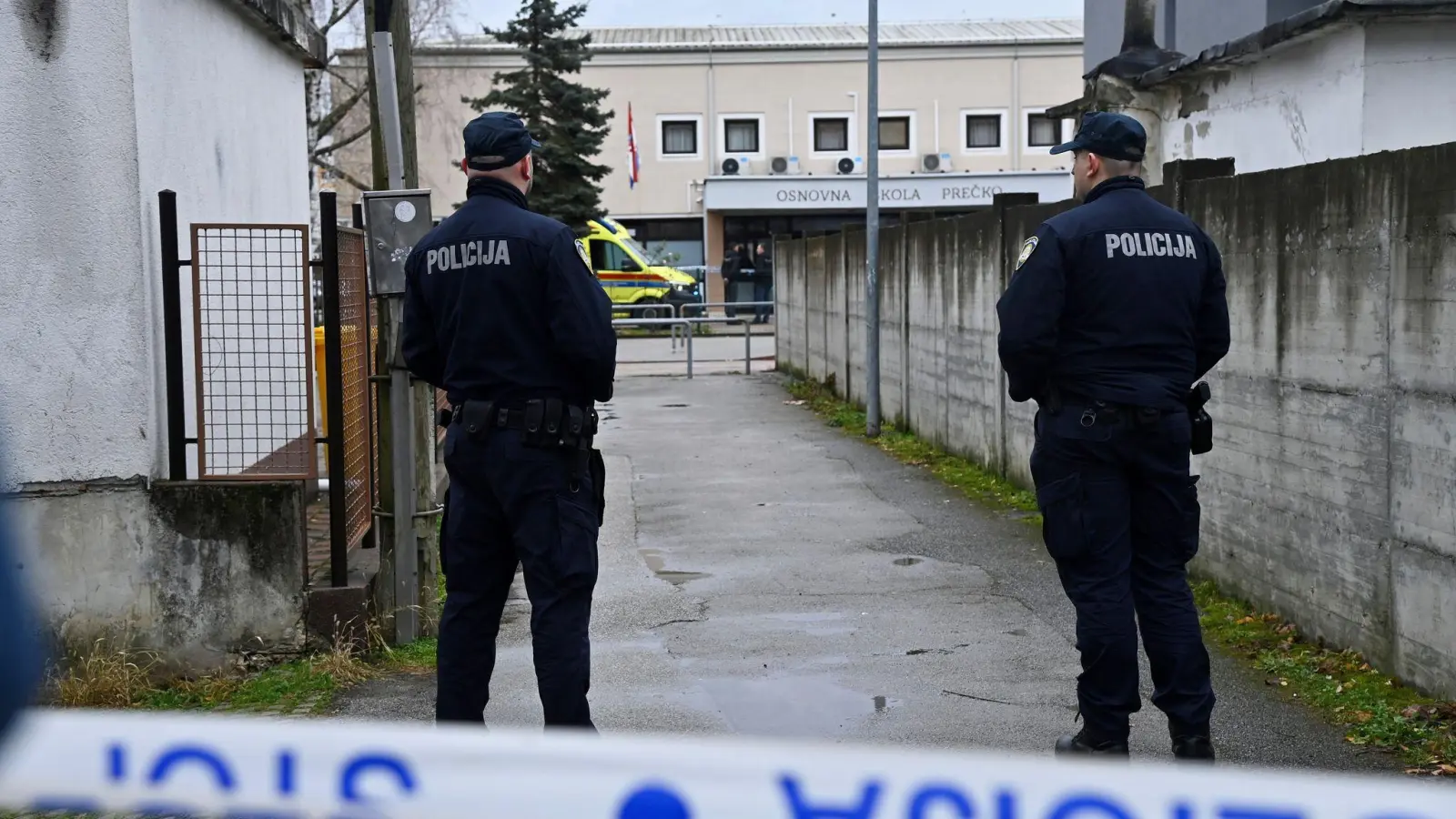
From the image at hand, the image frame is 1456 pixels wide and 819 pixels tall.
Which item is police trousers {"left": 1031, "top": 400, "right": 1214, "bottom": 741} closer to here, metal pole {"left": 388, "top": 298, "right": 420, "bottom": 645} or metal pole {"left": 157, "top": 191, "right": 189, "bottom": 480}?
metal pole {"left": 388, "top": 298, "right": 420, "bottom": 645}

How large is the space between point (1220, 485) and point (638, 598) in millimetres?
2928

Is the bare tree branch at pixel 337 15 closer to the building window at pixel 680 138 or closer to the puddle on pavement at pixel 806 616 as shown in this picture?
the building window at pixel 680 138

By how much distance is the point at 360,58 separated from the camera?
40.2 metres

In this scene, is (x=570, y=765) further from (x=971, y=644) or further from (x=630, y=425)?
(x=630, y=425)

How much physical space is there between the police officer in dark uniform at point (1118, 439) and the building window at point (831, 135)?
132 ft

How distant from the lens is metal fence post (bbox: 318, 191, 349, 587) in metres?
6.92

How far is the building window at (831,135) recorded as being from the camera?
1764 inches

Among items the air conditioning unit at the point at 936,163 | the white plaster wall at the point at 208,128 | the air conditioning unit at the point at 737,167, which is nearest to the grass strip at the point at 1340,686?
the white plaster wall at the point at 208,128

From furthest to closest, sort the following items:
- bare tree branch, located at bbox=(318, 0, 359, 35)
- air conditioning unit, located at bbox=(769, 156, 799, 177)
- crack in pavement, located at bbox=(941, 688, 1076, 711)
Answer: air conditioning unit, located at bbox=(769, 156, 799, 177)
bare tree branch, located at bbox=(318, 0, 359, 35)
crack in pavement, located at bbox=(941, 688, 1076, 711)

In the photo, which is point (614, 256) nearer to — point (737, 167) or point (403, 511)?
point (737, 167)

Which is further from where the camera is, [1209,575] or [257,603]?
[1209,575]

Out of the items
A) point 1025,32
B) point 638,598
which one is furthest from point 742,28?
point 638,598

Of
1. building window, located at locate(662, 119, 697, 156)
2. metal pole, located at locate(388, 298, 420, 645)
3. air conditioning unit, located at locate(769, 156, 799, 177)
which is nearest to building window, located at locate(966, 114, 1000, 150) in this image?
air conditioning unit, located at locate(769, 156, 799, 177)

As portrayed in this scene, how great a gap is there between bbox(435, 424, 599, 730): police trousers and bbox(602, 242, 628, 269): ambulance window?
1319 inches
